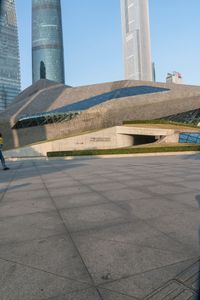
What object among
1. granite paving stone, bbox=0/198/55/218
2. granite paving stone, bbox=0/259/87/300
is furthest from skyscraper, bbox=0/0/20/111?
granite paving stone, bbox=0/259/87/300

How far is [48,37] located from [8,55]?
1185 inches

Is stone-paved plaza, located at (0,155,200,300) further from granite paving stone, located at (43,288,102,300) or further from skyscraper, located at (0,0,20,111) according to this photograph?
skyscraper, located at (0,0,20,111)

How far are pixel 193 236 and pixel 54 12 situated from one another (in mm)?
198170

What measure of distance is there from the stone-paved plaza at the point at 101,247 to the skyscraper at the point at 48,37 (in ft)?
601

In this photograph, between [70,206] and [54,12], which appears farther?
[54,12]

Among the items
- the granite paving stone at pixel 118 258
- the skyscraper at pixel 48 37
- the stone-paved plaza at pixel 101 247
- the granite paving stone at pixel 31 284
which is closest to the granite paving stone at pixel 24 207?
the stone-paved plaza at pixel 101 247

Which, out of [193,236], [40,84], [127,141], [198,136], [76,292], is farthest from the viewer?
[40,84]

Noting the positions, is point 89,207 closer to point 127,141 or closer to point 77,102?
point 127,141

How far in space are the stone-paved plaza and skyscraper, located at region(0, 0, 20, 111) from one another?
15446cm

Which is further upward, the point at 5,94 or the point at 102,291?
the point at 5,94

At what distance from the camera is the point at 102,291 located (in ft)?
9.48

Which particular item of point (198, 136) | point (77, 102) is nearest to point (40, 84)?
point (77, 102)

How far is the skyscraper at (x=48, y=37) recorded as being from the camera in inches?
7146

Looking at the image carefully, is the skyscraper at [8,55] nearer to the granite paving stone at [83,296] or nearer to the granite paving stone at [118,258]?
the granite paving stone at [118,258]
